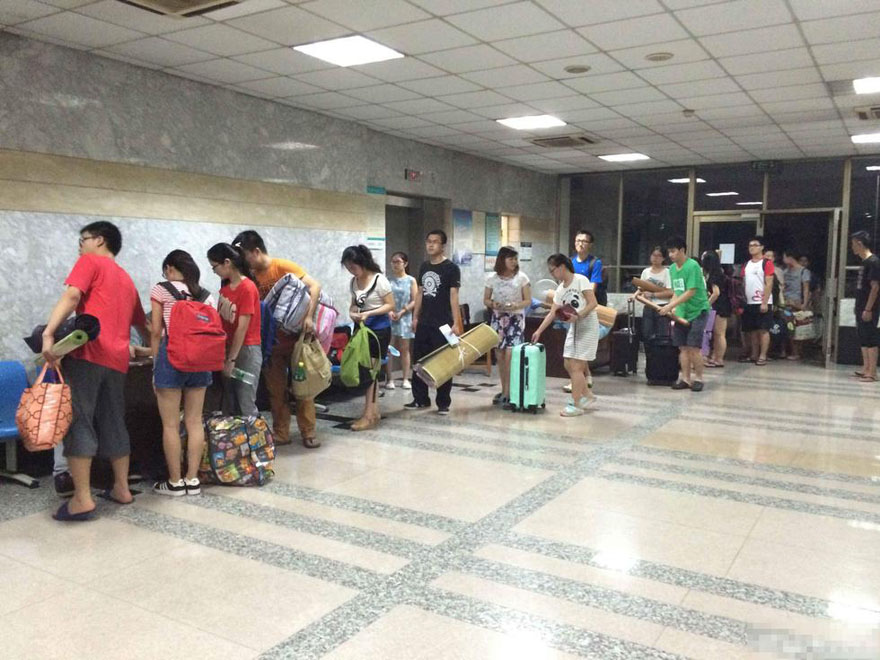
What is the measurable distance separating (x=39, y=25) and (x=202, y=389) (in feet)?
9.05

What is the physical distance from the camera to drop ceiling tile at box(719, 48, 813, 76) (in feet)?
17.7

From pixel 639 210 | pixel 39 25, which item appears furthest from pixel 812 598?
pixel 639 210

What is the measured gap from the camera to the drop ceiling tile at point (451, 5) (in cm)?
435

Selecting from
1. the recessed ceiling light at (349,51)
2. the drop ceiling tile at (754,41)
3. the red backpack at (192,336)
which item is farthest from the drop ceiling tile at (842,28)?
the red backpack at (192,336)

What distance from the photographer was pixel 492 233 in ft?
36.0

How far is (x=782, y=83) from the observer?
627 cm

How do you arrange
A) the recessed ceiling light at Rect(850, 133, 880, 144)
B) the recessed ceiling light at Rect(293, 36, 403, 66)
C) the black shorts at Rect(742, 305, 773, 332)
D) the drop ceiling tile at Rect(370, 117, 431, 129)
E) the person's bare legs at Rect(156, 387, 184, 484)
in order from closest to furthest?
the person's bare legs at Rect(156, 387, 184, 484) → the recessed ceiling light at Rect(293, 36, 403, 66) → the drop ceiling tile at Rect(370, 117, 431, 129) → the recessed ceiling light at Rect(850, 133, 880, 144) → the black shorts at Rect(742, 305, 773, 332)

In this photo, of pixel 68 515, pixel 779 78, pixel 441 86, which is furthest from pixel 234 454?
pixel 779 78

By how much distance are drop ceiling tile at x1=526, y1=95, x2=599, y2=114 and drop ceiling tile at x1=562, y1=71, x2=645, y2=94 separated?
25 centimetres

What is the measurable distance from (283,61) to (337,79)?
655 millimetres

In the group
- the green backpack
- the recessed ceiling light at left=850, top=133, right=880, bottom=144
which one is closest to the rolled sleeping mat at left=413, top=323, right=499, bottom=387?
the green backpack

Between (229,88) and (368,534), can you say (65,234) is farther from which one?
(368,534)

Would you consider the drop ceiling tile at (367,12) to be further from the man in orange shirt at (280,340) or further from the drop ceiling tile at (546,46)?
the man in orange shirt at (280,340)

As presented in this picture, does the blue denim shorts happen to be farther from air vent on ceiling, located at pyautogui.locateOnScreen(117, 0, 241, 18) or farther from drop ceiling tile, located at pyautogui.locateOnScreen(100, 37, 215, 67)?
drop ceiling tile, located at pyautogui.locateOnScreen(100, 37, 215, 67)
